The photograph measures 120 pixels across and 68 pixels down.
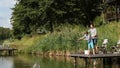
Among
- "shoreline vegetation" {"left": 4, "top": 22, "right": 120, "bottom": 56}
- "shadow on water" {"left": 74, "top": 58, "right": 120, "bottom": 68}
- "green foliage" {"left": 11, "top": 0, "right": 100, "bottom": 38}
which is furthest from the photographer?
"green foliage" {"left": 11, "top": 0, "right": 100, "bottom": 38}

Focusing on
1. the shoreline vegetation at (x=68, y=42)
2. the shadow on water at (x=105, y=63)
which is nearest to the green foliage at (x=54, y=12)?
the shoreline vegetation at (x=68, y=42)

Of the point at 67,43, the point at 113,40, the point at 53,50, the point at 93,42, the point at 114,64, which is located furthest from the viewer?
the point at 53,50

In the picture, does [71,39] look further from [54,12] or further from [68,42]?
[54,12]

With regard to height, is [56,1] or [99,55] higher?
[56,1]

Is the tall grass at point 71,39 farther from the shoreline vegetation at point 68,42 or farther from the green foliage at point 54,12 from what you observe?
the green foliage at point 54,12

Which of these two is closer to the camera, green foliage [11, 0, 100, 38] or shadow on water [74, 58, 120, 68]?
shadow on water [74, 58, 120, 68]

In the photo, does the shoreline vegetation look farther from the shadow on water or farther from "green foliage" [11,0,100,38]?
"green foliage" [11,0,100,38]

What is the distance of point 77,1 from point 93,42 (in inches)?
1671

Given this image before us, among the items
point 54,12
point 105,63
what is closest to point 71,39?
point 105,63

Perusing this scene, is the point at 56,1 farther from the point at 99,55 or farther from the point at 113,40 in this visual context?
the point at 99,55

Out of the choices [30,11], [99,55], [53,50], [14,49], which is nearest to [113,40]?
[99,55]

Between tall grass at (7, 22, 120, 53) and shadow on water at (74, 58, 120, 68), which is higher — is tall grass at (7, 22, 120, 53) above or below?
above

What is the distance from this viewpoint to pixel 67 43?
132 feet

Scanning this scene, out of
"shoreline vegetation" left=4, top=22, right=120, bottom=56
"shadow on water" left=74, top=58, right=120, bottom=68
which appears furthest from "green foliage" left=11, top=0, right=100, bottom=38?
"shadow on water" left=74, top=58, right=120, bottom=68
